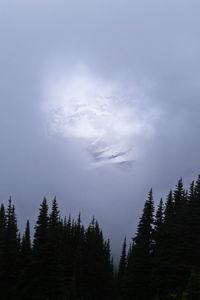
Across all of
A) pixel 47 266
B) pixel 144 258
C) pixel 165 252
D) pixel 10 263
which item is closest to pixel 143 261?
pixel 144 258

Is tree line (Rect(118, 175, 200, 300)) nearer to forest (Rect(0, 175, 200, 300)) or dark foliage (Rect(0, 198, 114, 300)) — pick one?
forest (Rect(0, 175, 200, 300))

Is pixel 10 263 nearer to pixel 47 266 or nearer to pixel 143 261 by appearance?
pixel 47 266

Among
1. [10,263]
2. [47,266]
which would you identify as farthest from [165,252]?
[10,263]

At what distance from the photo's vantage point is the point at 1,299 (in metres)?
31.4

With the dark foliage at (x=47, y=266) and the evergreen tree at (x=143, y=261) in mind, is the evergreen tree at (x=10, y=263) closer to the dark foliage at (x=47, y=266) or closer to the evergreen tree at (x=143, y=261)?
the dark foliage at (x=47, y=266)

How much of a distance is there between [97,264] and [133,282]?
2501 centimetres

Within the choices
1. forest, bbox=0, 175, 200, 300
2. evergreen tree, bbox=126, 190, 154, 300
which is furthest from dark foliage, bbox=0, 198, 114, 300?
evergreen tree, bbox=126, 190, 154, 300

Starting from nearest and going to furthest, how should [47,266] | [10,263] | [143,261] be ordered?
[47,266]
[143,261]
[10,263]

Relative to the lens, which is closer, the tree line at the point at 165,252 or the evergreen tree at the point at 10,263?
the tree line at the point at 165,252

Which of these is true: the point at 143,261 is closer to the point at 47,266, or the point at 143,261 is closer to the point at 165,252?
the point at 165,252

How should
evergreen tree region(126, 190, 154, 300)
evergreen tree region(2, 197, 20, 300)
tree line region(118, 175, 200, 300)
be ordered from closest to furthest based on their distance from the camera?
tree line region(118, 175, 200, 300) → evergreen tree region(126, 190, 154, 300) → evergreen tree region(2, 197, 20, 300)

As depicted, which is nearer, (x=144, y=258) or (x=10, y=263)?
(x=144, y=258)

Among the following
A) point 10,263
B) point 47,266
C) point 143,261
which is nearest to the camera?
point 47,266

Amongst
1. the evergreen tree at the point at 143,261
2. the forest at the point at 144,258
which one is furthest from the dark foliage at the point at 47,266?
the evergreen tree at the point at 143,261
